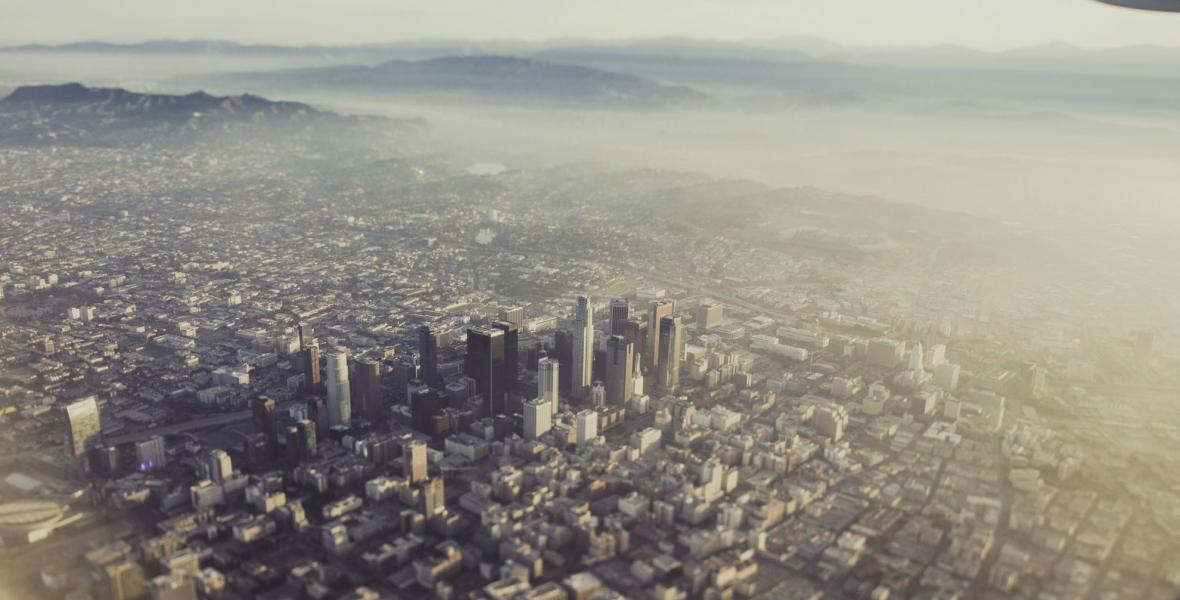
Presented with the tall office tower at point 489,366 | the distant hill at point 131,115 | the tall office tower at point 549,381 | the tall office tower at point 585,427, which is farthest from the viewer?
the distant hill at point 131,115

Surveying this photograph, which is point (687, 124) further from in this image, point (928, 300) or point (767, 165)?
point (928, 300)

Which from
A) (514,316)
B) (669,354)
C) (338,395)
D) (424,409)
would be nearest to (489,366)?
(424,409)

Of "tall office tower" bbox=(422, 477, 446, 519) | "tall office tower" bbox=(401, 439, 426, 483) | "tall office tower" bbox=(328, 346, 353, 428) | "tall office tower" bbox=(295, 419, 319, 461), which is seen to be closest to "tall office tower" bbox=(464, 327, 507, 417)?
"tall office tower" bbox=(328, 346, 353, 428)

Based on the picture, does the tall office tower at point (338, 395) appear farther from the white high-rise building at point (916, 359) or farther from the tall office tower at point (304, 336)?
the white high-rise building at point (916, 359)

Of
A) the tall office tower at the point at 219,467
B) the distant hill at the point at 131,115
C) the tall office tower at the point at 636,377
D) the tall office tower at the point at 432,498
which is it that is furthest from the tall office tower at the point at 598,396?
the distant hill at the point at 131,115

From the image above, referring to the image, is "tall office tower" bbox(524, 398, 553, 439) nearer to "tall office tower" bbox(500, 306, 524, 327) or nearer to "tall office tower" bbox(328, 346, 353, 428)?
"tall office tower" bbox(328, 346, 353, 428)

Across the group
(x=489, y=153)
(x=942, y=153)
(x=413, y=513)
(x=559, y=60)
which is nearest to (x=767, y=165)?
(x=942, y=153)
